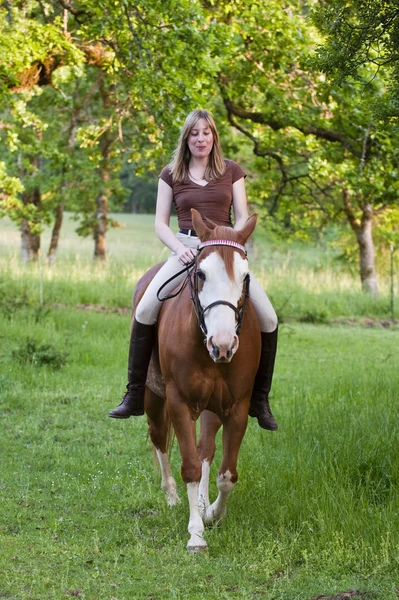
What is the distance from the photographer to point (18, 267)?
67.7 feet

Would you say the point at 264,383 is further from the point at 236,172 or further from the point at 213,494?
the point at 236,172

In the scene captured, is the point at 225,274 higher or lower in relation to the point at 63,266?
higher

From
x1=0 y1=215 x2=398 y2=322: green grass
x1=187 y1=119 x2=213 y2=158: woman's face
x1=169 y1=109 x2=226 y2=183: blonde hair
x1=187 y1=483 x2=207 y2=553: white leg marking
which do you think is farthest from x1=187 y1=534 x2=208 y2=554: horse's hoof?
x1=0 y1=215 x2=398 y2=322: green grass

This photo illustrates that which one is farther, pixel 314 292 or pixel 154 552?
pixel 314 292

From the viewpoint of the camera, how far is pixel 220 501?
5.58 meters

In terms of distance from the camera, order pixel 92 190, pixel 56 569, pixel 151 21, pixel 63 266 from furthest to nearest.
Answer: pixel 92 190
pixel 63 266
pixel 151 21
pixel 56 569

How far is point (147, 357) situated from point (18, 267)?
15.1m

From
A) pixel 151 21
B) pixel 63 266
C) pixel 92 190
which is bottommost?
pixel 63 266

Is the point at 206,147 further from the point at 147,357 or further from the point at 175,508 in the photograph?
the point at 175,508

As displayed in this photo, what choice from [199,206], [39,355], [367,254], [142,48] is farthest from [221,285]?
[367,254]

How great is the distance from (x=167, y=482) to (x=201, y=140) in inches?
102

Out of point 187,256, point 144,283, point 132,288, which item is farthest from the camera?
point 132,288

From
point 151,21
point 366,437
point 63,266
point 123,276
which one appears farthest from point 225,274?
point 63,266

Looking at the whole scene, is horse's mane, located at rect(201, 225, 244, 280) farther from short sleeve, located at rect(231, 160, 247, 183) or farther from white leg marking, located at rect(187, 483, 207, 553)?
white leg marking, located at rect(187, 483, 207, 553)
